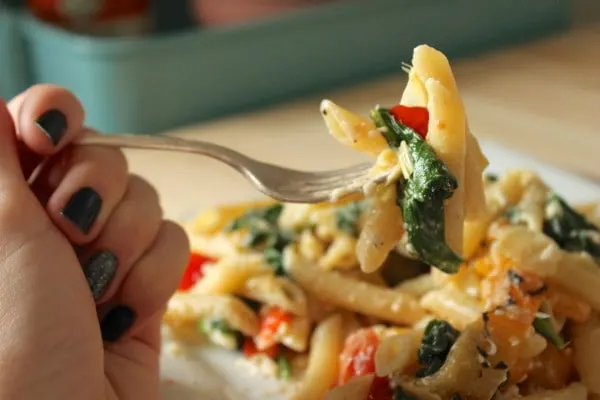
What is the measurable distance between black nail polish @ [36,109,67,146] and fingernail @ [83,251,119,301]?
110 millimetres

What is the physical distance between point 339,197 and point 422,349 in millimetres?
188

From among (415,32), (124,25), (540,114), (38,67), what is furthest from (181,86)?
(540,114)

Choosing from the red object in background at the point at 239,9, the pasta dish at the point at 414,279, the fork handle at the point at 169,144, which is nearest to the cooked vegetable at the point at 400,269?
the pasta dish at the point at 414,279

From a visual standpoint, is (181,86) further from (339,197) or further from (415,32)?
(339,197)

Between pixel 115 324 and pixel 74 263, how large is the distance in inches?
5.1

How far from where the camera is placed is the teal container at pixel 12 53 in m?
1.92

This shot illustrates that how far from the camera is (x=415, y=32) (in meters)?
2.07

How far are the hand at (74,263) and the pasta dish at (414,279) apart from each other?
154mm

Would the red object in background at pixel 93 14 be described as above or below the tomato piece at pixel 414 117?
→ below

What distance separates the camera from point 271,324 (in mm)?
1014

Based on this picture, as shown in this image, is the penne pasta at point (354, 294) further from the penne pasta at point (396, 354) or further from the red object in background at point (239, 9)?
the red object in background at point (239, 9)

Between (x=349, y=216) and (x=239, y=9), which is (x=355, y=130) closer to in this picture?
(x=349, y=216)

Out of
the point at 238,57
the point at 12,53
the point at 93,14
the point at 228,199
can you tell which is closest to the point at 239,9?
the point at 238,57

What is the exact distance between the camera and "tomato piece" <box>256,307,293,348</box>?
0.99 meters
